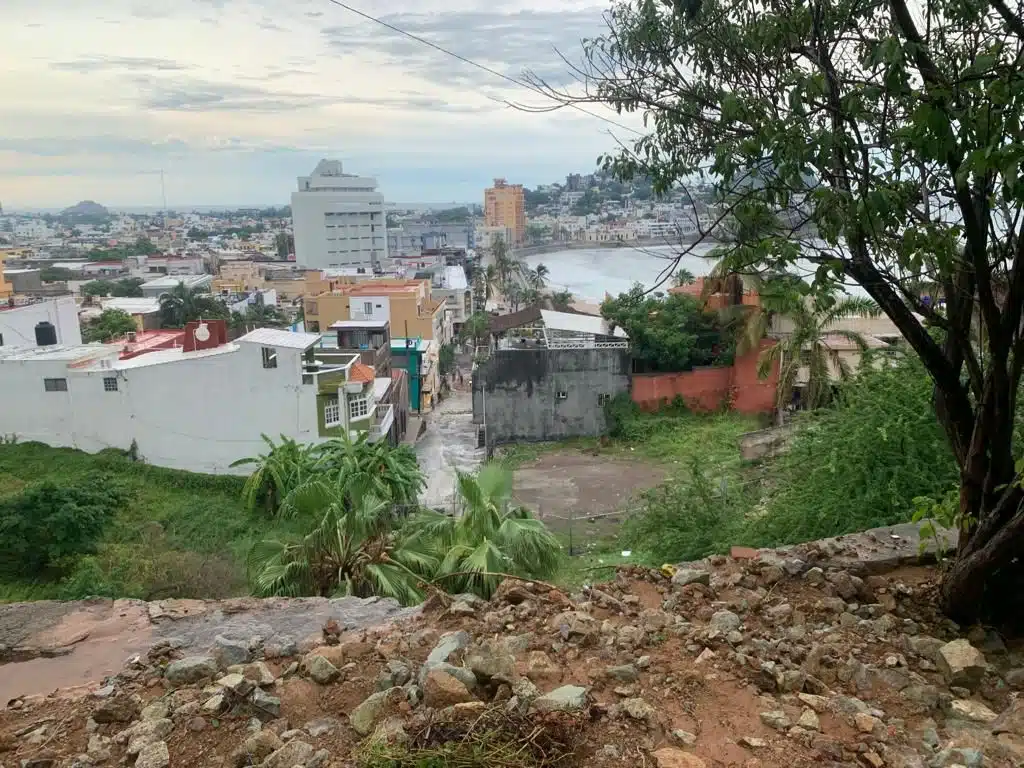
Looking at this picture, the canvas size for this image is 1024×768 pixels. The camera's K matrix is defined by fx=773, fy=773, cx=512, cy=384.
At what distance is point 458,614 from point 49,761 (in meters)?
2.03

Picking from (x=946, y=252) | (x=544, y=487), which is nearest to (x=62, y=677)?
(x=946, y=252)

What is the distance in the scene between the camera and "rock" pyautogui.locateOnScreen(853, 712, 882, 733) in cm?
299

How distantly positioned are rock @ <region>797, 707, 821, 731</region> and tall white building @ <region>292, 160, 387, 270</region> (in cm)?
9411

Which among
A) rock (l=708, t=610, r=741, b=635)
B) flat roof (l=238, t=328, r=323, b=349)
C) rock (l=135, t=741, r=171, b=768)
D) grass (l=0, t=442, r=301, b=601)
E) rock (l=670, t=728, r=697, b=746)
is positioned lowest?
grass (l=0, t=442, r=301, b=601)

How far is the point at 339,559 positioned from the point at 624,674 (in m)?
3.60

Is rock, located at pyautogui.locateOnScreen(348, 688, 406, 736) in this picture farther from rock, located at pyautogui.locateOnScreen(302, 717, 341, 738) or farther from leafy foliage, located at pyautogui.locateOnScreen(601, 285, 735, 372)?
leafy foliage, located at pyautogui.locateOnScreen(601, 285, 735, 372)

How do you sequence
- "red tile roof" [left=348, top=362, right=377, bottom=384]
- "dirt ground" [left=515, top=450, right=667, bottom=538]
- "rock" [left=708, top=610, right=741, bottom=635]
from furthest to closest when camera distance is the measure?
"red tile roof" [left=348, top=362, right=377, bottom=384], "dirt ground" [left=515, top=450, right=667, bottom=538], "rock" [left=708, top=610, right=741, bottom=635]

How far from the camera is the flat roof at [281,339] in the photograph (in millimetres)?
19219

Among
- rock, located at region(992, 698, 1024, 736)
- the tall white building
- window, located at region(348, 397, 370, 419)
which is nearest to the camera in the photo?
rock, located at region(992, 698, 1024, 736)

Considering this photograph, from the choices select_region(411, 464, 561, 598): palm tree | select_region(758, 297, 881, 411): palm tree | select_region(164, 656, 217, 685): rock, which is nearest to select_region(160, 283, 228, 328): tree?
select_region(758, 297, 881, 411): palm tree

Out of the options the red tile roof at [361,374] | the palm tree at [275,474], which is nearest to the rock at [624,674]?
the palm tree at [275,474]

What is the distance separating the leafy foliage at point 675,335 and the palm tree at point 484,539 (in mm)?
14666

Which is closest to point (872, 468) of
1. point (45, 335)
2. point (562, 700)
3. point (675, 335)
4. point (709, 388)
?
point (562, 700)

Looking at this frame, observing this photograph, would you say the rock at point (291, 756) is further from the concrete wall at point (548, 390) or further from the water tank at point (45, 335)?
the water tank at point (45, 335)
